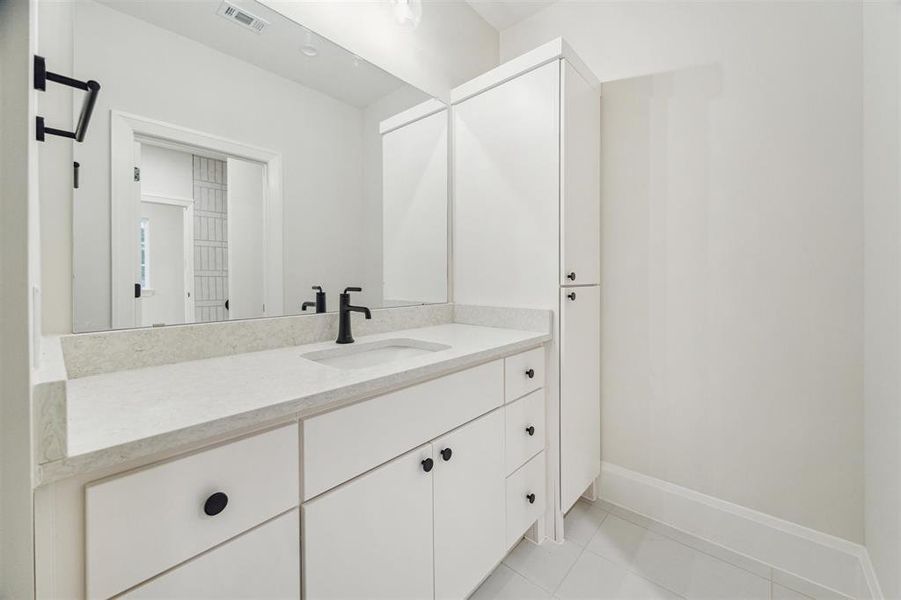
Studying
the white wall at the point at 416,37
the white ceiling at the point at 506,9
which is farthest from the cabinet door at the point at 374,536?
the white ceiling at the point at 506,9

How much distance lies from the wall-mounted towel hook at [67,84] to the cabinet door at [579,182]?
1.42m

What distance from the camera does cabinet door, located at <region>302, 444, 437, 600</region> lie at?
0.81 metres

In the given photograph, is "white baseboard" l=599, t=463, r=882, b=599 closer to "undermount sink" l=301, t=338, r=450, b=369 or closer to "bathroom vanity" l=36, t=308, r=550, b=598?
"bathroom vanity" l=36, t=308, r=550, b=598

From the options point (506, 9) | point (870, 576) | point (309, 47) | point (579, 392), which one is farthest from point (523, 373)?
point (506, 9)

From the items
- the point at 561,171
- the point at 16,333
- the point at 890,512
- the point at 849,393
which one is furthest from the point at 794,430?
the point at 16,333

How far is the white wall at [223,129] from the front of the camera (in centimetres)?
98

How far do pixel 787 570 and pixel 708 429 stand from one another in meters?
0.54

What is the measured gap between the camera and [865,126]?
4.20 ft

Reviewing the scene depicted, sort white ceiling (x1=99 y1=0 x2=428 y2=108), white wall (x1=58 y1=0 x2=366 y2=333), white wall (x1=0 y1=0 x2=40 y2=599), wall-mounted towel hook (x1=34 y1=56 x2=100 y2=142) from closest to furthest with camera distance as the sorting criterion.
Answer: white wall (x1=0 y1=0 x2=40 y2=599), wall-mounted towel hook (x1=34 y1=56 x2=100 y2=142), white wall (x1=58 y1=0 x2=366 y2=333), white ceiling (x1=99 y1=0 x2=428 y2=108)

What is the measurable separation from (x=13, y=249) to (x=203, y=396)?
416 millimetres

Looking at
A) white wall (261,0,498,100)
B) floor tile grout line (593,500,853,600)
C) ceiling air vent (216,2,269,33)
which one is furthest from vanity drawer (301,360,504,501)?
white wall (261,0,498,100)

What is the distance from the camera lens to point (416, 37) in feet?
5.99

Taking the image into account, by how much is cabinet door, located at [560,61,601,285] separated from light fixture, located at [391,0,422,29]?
649 millimetres

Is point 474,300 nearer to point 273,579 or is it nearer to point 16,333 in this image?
point 273,579
